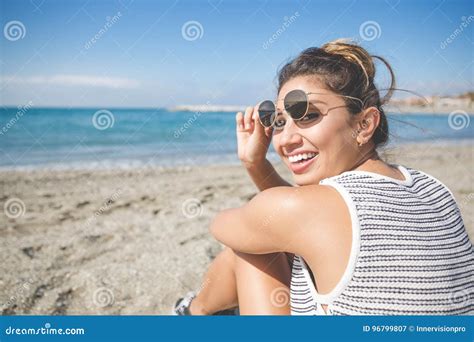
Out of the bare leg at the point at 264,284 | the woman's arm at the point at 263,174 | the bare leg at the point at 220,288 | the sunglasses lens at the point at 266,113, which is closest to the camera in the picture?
the bare leg at the point at 264,284

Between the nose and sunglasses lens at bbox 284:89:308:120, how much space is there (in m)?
0.05

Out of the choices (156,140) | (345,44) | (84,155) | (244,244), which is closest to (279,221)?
(244,244)

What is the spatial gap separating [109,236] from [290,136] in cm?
247

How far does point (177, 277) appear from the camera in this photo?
3043 mm

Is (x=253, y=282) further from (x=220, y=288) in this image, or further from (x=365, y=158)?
(x=365, y=158)

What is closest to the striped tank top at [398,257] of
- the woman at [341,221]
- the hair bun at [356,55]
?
the woman at [341,221]

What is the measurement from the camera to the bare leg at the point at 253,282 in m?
1.79

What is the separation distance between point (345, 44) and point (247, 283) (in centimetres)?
108

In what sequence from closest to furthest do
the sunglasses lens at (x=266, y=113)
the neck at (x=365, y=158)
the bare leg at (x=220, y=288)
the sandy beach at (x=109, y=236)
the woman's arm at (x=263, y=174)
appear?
the neck at (x=365, y=158)
the sunglasses lens at (x=266, y=113)
the bare leg at (x=220, y=288)
the woman's arm at (x=263, y=174)
the sandy beach at (x=109, y=236)

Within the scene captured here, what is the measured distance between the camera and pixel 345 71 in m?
1.74

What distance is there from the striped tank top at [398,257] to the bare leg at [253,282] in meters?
0.24

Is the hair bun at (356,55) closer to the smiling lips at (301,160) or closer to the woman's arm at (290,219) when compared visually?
the smiling lips at (301,160)

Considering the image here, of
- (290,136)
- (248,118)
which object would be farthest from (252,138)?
(290,136)

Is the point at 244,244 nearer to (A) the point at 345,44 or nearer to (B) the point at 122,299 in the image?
(A) the point at 345,44
